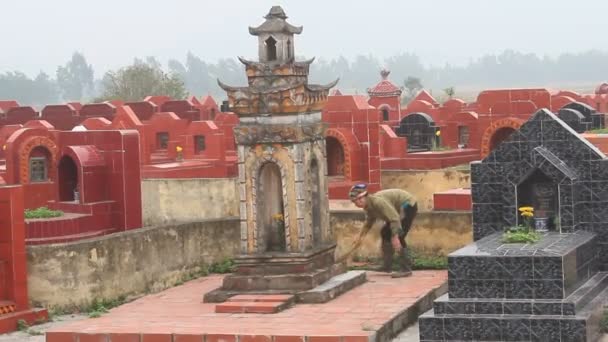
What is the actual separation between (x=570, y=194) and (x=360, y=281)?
3200mm

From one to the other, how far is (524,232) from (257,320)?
303cm

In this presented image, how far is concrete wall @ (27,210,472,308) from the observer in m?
14.8

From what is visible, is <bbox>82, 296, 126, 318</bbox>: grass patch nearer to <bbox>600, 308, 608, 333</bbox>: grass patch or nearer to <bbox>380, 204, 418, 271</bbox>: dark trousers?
<bbox>380, 204, 418, 271</bbox>: dark trousers

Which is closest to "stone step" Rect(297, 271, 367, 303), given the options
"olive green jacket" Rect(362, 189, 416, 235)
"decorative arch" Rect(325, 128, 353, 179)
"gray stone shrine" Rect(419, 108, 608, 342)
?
"olive green jacket" Rect(362, 189, 416, 235)

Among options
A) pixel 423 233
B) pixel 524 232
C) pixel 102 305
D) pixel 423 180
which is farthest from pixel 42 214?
pixel 423 180

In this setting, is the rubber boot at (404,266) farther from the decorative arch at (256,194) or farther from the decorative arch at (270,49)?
the decorative arch at (270,49)

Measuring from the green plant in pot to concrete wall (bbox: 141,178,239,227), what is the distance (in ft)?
Answer: 34.6

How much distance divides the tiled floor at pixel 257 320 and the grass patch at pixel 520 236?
4.71ft

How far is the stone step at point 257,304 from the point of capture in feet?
43.2

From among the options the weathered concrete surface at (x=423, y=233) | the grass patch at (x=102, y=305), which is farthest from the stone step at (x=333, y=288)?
the grass patch at (x=102, y=305)

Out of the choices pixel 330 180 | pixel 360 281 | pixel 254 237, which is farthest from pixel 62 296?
pixel 330 180

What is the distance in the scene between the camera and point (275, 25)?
48.4 feet

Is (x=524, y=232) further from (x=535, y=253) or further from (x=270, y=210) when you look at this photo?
(x=270, y=210)

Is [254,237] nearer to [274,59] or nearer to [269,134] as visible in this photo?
[269,134]
